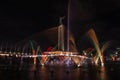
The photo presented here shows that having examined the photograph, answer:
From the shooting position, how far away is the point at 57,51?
423 ft

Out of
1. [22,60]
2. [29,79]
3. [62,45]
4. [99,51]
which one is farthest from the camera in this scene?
[22,60]

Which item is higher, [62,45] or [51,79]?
[62,45]

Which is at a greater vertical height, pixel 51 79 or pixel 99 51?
pixel 99 51

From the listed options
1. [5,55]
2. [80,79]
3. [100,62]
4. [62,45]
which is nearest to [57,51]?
[62,45]

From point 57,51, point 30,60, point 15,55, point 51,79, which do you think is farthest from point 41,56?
point 51,79

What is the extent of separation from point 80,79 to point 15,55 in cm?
10497

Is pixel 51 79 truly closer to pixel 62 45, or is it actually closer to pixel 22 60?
pixel 62 45

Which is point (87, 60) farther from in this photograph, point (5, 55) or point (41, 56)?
point (5, 55)

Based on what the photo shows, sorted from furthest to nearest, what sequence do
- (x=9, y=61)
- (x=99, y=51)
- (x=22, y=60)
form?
(x=22, y=60)
(x=9, y=61)
(x=99, y=51)

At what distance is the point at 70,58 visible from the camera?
421ft

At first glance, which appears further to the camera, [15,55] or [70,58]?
[15,55]

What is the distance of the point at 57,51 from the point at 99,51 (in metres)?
24.7

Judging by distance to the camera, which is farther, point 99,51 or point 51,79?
point 99,51

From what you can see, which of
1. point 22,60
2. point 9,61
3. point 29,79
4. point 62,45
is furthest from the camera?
point 22,60
